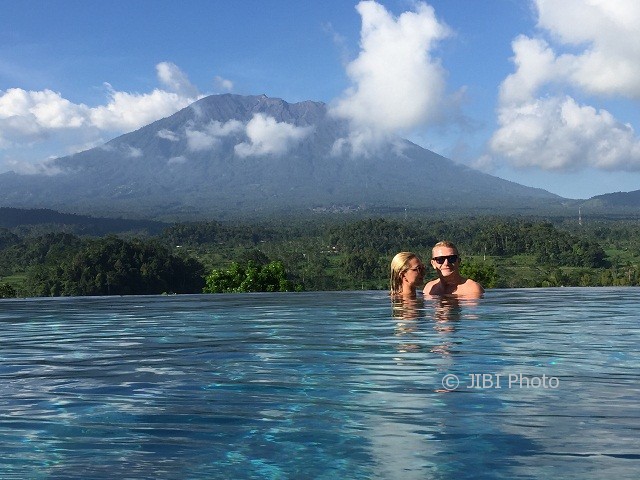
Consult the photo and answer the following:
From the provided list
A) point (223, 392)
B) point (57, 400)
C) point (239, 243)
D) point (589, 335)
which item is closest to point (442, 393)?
point (223, 392)

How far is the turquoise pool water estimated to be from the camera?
3166 millimetres

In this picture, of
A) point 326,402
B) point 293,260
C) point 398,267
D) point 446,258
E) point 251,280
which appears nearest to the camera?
point 326,402

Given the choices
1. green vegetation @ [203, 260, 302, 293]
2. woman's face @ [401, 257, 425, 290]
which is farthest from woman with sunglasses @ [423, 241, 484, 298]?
green vegetation @ [203, 260, 302, 293]

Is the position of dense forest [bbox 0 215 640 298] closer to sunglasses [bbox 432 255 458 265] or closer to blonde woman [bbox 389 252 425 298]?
blonde woman [bbox 389 252 425 298]

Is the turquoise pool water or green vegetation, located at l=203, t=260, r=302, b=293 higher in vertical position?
green vegetation, located at l=203, t=260, r=302, b=293

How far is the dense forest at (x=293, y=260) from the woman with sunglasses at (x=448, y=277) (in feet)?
44.8

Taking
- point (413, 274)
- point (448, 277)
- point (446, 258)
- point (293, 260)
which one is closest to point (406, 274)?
point (413, 274)

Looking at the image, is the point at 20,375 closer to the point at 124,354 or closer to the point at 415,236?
the point at 124,354

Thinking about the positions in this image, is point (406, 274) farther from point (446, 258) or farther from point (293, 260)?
point (293, 260)

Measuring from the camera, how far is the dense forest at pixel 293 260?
134 ft

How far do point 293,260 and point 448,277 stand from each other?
5576cm

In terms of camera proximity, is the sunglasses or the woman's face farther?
the woman's face

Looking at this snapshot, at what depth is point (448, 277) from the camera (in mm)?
12273

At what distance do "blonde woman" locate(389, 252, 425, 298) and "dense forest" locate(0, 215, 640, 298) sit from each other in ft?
46.4
